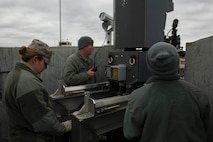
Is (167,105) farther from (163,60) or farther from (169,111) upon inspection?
(163,60)

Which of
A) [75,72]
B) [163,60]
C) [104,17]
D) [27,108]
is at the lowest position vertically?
[27,108]

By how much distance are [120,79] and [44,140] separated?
744mm

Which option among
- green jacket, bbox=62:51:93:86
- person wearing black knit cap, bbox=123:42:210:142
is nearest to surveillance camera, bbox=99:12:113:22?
green jacket, bbox=62:51:93:86

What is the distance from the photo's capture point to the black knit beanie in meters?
0.80

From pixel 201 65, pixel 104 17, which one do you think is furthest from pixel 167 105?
pixel 104 17

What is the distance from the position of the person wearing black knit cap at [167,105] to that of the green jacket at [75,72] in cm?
116

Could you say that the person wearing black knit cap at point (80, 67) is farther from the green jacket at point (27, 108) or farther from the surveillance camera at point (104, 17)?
the green jacket at point (27, 108)

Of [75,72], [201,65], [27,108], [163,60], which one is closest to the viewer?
[163,60]

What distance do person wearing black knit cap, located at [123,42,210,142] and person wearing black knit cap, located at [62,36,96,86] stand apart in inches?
46.1

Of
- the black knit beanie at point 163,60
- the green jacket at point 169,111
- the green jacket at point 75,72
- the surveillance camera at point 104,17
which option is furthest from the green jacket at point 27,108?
the surveillance camera at point 104,17

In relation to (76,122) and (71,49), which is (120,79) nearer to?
(76,122)

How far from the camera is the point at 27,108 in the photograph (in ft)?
3.43

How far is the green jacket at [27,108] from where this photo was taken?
3.43 ft

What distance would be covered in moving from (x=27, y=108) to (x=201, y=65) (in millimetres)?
1199
